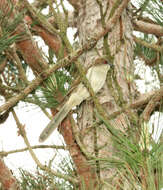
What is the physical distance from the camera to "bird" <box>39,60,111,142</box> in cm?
131

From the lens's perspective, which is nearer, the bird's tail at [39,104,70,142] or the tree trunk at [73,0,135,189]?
the bird's tail at [39,104,70,142]

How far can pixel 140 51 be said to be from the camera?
2289mm

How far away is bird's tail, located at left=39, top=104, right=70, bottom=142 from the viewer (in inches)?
50.3

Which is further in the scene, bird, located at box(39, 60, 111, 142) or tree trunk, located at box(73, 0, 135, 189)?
tree trunk, located at box(73, 0, 135, 189)

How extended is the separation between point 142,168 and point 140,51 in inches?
60.7

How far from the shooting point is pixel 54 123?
1.36 metres

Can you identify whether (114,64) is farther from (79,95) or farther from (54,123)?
(54,123)

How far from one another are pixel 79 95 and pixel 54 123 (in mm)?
203

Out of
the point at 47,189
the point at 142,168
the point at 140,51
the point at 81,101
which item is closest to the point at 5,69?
the point at 81,101

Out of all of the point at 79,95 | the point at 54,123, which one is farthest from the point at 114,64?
the point at 54,123

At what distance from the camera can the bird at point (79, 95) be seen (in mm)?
1313

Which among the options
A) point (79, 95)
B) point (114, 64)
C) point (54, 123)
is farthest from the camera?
point (114, 64)

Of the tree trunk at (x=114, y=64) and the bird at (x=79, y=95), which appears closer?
the bird at (x=79, y=95)

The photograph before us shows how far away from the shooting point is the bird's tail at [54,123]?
50.3 inches
